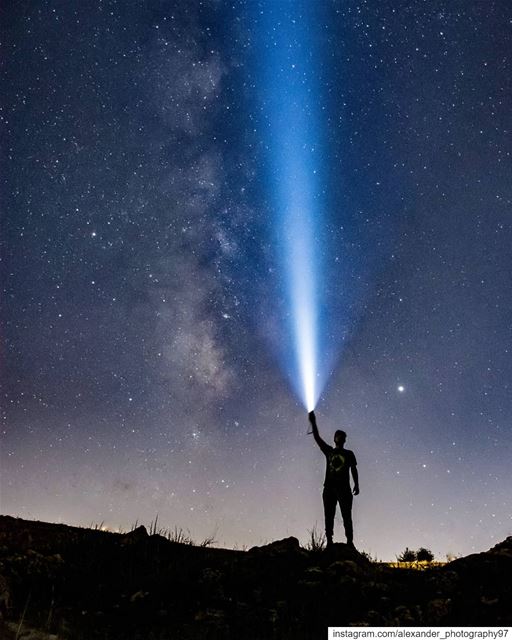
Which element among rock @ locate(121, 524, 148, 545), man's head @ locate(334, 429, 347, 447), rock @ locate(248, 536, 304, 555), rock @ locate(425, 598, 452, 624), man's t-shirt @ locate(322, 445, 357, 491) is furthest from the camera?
man's head @ locate(334, 429, 347, 447)

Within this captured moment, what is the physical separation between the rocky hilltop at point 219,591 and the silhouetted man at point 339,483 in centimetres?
157

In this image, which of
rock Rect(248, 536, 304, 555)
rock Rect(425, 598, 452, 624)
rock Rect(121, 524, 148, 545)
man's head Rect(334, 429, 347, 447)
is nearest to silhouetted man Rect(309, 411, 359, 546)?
man's head Rect(334, 429, 347, 447)

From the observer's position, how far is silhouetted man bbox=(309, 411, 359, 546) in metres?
9.33

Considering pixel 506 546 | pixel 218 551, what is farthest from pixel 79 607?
pixel 506 546

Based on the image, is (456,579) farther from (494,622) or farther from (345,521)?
(345,521)

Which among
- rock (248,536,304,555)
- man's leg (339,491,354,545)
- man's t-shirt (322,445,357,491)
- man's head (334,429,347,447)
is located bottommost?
rock (248,536,304,555)

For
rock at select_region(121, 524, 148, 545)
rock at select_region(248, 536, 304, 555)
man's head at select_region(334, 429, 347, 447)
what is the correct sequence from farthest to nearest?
man's head at select_region(334, 429, 347, 447) → rock at select_region(121, 524, 148, 545) → rock at select_region(248, 536, 304, 555)

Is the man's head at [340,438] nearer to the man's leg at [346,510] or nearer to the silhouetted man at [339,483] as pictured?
the silhouetted man at [339,483]

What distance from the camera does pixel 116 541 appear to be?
811 cm

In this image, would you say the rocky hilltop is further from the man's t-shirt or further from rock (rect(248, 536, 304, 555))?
the man's t-shirt

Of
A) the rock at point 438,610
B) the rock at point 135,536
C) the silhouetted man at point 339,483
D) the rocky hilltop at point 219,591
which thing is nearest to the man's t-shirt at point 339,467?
the silhouetted man at point 339,483

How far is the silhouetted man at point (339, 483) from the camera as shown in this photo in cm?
933

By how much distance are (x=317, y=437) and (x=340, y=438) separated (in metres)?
0.43

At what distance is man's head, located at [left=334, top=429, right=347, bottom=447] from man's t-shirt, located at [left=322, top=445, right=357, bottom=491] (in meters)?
0.10
